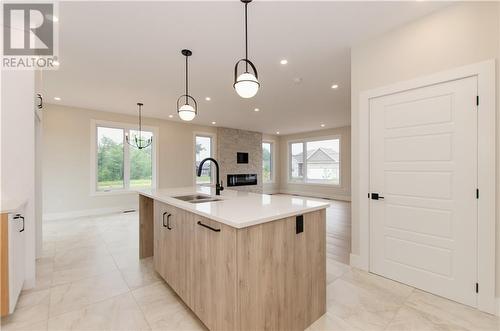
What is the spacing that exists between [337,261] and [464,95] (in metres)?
2.30

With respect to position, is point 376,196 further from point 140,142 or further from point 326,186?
point 326,186

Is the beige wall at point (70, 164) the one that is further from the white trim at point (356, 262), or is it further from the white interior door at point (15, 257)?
the white trim at point (356, 262)

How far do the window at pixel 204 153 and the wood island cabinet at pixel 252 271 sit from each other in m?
6.09

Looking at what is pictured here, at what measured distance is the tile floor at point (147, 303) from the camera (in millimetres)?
1786

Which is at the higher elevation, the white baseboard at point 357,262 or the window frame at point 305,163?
the window frame at point 305,163

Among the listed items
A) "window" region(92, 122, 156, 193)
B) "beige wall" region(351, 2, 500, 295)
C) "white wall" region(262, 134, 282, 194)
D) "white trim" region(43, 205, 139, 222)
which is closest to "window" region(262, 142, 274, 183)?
"white wall" region(262, 134, 282, 194)

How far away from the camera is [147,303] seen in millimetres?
2072

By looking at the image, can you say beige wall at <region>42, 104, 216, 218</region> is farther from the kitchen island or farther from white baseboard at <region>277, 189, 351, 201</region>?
white baseboard at <region>277, 189, 351, 201</region>

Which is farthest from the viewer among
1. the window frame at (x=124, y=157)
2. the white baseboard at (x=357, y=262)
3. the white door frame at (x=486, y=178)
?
the window frame at (x=124, y=157)

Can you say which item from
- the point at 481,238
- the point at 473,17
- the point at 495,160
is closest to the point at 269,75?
the point at 473,17

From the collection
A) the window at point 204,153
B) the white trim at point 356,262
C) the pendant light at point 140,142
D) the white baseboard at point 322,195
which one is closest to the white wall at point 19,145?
the white trim at point 356,262

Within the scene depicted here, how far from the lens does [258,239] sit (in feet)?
4.76

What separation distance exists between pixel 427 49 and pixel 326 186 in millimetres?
7045
